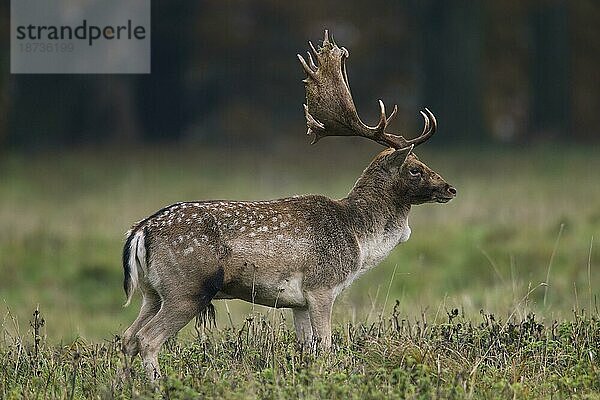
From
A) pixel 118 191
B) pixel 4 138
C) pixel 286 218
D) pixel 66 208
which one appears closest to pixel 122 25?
pixel 4 138

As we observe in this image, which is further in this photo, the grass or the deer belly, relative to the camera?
the deer belly

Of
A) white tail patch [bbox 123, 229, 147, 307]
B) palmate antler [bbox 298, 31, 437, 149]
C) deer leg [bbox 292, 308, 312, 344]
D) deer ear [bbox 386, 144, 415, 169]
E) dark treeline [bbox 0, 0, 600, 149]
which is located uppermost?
dark treeline [bbox 0, 0, 600, 149]

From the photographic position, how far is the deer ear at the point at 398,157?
364 inches

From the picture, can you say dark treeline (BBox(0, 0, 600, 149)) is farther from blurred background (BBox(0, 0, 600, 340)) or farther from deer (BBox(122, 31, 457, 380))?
deer (BBox(122, 31, 457, 380))

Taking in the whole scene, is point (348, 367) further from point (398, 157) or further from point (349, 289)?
point (349, 289)

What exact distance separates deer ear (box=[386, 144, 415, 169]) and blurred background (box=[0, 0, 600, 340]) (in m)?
8.08

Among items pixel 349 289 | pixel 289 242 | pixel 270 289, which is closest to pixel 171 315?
pixel 270 289

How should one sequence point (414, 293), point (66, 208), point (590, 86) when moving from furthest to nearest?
point (590, 86) < point (66, 208) < point (414, 293)

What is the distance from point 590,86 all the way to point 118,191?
14081 millimetres

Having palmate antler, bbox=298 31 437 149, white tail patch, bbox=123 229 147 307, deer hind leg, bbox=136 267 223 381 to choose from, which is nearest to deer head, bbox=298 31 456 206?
palmate antler, bbox=298 31 437 149

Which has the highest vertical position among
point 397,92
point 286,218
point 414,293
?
point 397,92

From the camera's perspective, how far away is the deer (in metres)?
8.27

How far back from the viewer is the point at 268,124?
33312 millimetres

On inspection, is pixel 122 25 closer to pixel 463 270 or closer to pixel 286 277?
pixel 463 270
